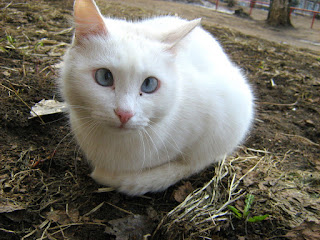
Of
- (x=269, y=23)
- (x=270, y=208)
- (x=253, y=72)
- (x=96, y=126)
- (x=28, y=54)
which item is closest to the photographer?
(x=96, y=126)

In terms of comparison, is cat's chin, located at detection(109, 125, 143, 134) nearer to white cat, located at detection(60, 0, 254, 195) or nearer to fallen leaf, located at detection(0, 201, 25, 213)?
white cat, located at detection(60, 0, 254, 195)

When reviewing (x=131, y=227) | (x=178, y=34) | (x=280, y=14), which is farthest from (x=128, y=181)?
(x=280, y=14)

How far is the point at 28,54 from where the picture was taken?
315 centimetres

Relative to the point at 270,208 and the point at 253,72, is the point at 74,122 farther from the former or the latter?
the point at 253,72

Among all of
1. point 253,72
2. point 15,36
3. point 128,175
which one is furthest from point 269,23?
point 128,175

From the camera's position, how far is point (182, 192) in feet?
6.75

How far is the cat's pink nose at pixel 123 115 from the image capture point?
1.39m

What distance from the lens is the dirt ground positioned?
5.65 feet

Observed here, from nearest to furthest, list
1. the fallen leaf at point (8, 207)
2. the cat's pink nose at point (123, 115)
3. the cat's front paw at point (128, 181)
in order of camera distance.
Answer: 1. the cat's pink nose at point (123, 115)
2. the fallen leaf at point (8, 207)
3. the cat's front paw at point (128, 181)

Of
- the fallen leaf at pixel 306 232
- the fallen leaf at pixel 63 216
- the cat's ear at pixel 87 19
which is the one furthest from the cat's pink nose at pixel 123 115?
the fallen leaf at pixel 306 232

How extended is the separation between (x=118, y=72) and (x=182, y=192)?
1.03 metres

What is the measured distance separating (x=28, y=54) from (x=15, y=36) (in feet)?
1.71

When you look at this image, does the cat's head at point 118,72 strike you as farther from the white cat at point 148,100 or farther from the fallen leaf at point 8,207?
the fallen leaf at point 8,207

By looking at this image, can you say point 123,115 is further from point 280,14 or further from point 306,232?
point 280,14
